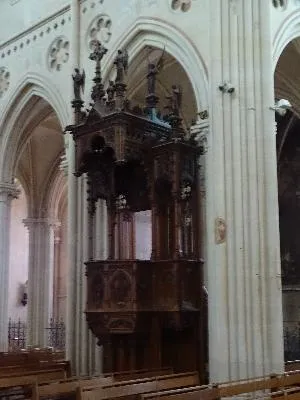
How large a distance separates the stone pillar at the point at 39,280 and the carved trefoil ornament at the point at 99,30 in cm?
760

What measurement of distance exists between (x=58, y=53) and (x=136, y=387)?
7920mm

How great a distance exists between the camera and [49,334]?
19.5 metres

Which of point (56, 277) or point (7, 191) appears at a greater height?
point (7, 191)

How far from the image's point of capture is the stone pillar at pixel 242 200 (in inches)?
359

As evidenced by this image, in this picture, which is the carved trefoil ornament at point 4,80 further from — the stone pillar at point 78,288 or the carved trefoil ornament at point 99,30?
the stone pillar at point 78,288

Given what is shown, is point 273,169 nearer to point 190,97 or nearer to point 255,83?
point 255,83

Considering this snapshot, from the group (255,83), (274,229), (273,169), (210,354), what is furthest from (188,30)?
(210,354)

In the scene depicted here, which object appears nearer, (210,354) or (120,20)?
(210,354)

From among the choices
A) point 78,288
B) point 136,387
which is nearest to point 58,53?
point 78,288

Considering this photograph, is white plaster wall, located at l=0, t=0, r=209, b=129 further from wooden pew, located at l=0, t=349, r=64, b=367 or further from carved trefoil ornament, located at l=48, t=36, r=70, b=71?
wooden pew, located at l=0, t=349, r=64, b=367

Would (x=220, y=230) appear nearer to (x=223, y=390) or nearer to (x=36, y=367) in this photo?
(x=223, y=390)

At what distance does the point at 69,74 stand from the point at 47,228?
23.0 ft

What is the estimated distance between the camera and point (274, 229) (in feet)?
30.7

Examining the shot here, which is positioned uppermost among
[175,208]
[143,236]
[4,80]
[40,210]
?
[4,80]
